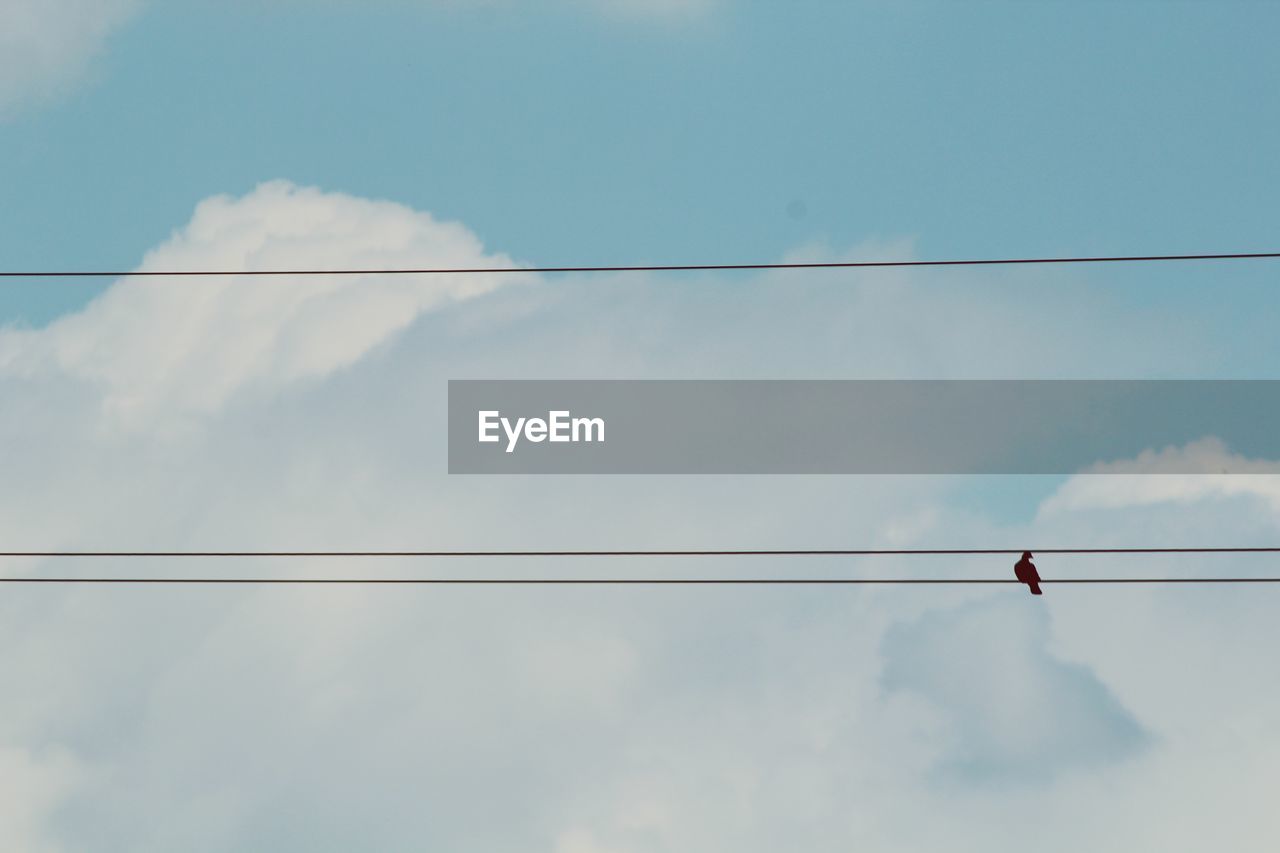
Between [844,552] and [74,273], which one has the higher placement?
[74,273]

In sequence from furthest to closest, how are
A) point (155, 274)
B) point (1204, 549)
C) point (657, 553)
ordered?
point (155, 274) < point (657, 553) < point (1204, 549)

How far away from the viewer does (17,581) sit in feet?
55.0

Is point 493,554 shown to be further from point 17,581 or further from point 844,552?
point 17,581

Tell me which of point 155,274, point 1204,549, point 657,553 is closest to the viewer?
point 1204,549

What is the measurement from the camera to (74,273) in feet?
59.4

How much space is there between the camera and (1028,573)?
18.4 meters

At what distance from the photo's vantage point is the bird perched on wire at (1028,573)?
18.3 meters

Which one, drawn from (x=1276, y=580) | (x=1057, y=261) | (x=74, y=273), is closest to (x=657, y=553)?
(x=1057, y=261)

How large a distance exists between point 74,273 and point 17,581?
388 centimetres

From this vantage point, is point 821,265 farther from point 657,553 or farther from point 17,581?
point 17,581

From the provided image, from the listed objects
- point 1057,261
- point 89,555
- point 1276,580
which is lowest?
point 1276,580

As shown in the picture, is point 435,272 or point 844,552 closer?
point 844,552

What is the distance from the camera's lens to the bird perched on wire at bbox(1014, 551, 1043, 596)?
60.0 feet

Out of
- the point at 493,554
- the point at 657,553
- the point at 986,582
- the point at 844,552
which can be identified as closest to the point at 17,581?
the point at 493,554
